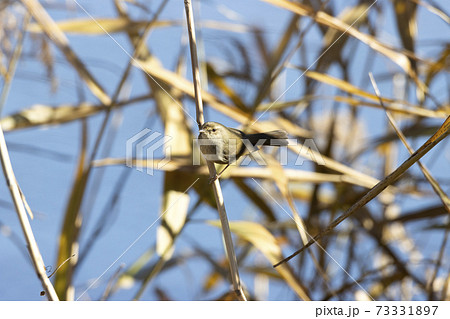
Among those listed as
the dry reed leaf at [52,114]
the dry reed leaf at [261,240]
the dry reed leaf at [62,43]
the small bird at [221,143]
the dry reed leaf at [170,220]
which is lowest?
the dry reed leaf at [261,240]

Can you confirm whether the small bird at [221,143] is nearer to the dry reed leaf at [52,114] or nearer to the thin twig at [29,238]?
the thin twig at [29,238]

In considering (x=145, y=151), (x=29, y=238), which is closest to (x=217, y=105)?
(x=145, y=151)

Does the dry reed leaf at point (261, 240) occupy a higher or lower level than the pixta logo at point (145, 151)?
lower

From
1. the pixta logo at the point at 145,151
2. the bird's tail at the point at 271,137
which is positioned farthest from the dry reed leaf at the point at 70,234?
the bird's tail at the point at 271,137

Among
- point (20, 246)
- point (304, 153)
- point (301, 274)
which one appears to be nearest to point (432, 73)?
point (304, 153)

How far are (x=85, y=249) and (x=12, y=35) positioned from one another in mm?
611

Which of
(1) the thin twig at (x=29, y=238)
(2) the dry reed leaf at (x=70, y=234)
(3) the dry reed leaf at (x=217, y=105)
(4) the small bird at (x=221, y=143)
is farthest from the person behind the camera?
(3) the dry reed leaf at (x=217, y=105)

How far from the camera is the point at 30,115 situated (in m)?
1.08

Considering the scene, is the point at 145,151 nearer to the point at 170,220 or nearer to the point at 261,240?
the point at 170,220

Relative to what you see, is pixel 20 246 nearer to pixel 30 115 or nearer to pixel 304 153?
pixel 30 115

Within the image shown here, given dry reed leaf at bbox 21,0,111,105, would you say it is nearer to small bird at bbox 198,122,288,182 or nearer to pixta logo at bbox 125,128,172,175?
pixta logo at bbox 125,128,172,175

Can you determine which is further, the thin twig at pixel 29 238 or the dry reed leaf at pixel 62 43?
the dry reed leaf at pixel 62 43

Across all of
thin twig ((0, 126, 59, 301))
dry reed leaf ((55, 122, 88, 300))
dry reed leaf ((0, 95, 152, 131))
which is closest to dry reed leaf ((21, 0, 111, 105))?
dry reed leaf ((0, 95, 152, 131))

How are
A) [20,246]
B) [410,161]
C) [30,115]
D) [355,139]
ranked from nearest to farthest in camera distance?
1. [410,161]
2. [20,246]
3. [30,115]
4. [355,139]
